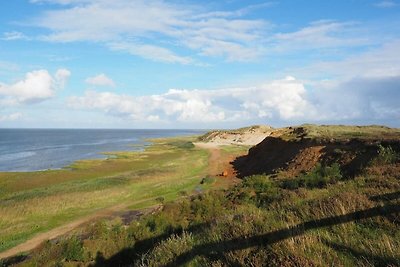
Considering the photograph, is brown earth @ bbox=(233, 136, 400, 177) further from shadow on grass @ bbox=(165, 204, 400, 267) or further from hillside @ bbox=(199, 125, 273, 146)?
hillside @ bbox=(199, 125, 273, 146)

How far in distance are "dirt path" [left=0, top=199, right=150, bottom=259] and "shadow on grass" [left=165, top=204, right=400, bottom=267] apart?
16.4 meters

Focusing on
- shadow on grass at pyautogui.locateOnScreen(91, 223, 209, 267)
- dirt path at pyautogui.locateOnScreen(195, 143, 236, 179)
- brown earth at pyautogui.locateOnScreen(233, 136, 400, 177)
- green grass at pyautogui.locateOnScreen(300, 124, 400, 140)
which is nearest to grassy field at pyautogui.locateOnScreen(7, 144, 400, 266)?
shadow on grass at pyautogui.locateOnScreen(91, 223, 209, 267)

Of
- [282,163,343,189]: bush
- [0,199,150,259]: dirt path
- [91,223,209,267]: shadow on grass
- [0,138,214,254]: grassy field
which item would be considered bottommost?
[0,199,150,259]: dirt path

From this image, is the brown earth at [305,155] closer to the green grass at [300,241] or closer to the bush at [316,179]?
the bush at [316,179]

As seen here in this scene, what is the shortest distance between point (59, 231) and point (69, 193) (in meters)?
11.7

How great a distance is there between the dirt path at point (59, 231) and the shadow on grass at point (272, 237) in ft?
53.8

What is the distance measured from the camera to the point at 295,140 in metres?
46.6

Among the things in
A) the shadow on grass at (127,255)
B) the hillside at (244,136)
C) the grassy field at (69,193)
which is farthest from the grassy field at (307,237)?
the hillside at (244,136)

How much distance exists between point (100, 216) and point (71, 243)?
1286 cm

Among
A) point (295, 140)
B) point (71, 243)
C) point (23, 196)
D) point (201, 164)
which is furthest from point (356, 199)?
point (201, 164)

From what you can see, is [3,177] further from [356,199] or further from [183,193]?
[356,199]

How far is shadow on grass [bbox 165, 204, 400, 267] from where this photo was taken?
287 inches

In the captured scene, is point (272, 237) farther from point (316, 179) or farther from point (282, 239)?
point (316, 179)

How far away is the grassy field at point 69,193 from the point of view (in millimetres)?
26984
